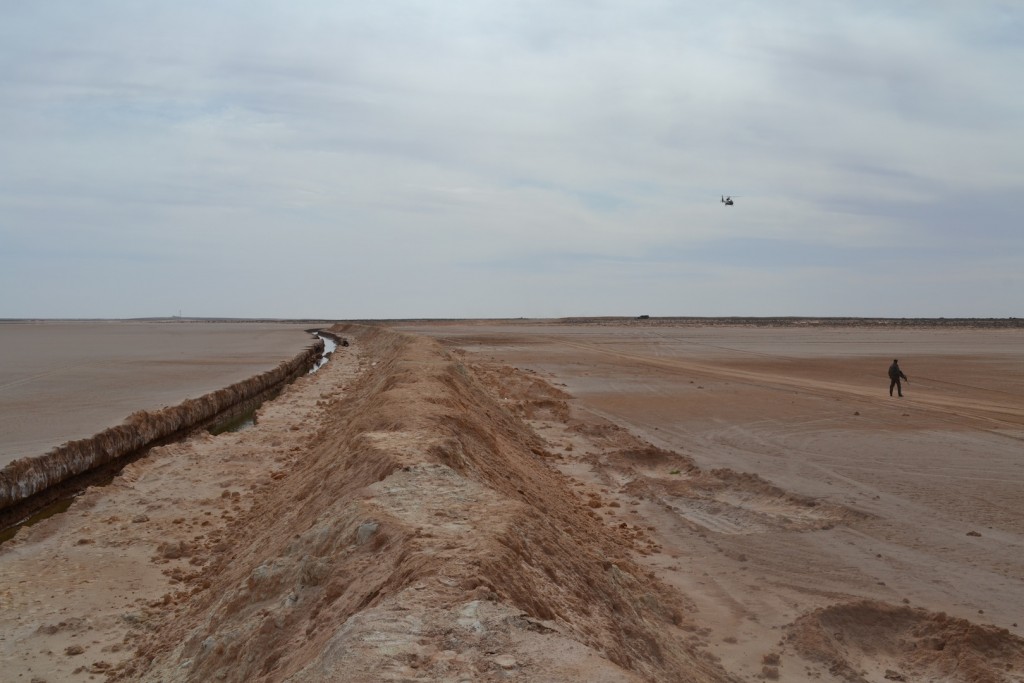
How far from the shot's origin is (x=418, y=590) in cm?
410

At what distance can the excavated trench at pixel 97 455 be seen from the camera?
10875mm

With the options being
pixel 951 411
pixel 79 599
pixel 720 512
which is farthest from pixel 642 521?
pixel 951 411

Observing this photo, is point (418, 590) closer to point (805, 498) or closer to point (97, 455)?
point (805, 498)

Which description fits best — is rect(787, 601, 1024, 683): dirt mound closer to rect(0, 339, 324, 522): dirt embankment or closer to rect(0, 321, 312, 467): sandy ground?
rect(0, 339, 324, 522): dirt embankment

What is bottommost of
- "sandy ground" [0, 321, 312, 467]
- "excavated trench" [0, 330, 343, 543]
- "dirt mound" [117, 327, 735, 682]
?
"excavated trench" [0, 330, 343, 543]

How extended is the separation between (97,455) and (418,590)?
37.5 feet

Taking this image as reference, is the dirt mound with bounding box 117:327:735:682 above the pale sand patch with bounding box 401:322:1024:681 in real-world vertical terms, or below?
above

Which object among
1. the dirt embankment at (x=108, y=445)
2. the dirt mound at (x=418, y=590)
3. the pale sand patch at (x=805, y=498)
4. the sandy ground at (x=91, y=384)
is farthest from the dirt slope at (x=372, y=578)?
the sandy ground at (x=91, y=384)

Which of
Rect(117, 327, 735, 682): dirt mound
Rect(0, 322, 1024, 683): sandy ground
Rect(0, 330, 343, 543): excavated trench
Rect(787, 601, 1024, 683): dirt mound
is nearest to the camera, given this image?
Rect(117, 327, 735, 682): dirt mound

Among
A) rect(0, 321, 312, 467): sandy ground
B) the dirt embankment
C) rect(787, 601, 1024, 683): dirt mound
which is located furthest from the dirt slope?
rect(0, 321, 312, 467): sandy ground

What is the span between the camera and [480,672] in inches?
135

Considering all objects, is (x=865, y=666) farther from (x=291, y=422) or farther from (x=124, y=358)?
(x=124, y=358)

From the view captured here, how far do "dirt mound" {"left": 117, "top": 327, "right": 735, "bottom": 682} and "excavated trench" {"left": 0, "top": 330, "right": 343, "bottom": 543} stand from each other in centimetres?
417

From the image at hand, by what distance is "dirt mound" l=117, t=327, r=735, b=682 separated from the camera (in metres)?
3.67
